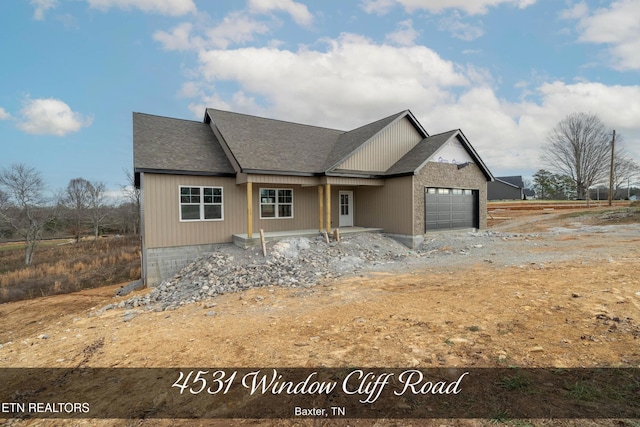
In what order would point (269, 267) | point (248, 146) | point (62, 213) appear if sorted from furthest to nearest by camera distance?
point (62, 213)
point (248, 146)
point (269, 267)

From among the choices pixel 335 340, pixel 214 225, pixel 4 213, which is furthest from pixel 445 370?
pixel 4 213

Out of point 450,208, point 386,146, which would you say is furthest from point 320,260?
point 450,208

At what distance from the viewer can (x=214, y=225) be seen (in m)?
12.4

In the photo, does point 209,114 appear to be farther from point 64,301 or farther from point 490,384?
point 490,384

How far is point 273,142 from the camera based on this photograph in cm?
1448

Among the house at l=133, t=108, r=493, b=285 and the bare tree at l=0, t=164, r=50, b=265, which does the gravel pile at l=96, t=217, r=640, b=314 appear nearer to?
the house at l=133, t=108, r=493, b=285

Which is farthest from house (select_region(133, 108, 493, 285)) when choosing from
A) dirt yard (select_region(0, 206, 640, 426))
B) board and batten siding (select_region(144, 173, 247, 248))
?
dirt yard (select_region(0, 206, 640, 426))

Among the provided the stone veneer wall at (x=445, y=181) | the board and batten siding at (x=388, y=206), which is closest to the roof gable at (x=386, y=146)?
the board and batten siding at (x=388, y=206)

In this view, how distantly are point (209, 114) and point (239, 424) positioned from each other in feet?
46.9

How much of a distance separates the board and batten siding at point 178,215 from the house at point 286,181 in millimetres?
36

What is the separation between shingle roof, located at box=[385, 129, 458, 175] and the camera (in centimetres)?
1389

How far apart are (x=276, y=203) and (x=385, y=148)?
20.3 ft

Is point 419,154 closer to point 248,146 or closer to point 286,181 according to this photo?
point 286,181

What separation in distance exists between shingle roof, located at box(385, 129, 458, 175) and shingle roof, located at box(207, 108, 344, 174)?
3655 millimetres
